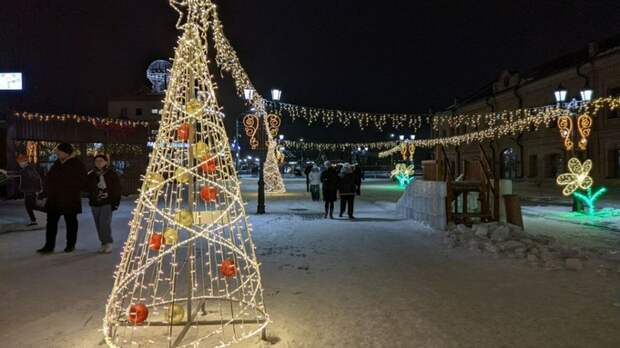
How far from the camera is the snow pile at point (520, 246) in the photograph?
8.54 m

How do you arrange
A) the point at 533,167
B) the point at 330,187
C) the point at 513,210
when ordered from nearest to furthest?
1. the point at 513,210
2. the point at 330,187
3. the point at 533,167

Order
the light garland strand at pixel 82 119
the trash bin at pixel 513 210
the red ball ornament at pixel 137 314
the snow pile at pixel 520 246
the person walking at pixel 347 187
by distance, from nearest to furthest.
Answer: the red ball ornament at pixel 137 314 → the snow pile at pixel 520 246 → the trash bin at pixel 513 210 → the person walking at pixel 347 187 → the light garland strand at pixel 82 119

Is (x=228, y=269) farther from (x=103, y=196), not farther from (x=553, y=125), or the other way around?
(x=553, y=125)

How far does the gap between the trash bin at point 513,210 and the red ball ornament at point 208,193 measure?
932 centimetres

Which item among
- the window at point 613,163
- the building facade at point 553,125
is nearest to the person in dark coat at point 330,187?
the building facade at point 553,125

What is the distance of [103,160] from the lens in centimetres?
977

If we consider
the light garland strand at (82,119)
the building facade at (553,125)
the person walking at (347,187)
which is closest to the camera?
the person walking at (347,187)

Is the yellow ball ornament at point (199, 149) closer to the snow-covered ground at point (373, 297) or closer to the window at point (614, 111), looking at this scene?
the snow-covered ground at point (373, 297)

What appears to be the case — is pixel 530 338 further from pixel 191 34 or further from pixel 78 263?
pixel 78 263

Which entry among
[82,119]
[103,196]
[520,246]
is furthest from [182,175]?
[82,119]

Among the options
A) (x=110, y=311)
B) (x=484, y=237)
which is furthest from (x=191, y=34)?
(x=484, y=237)

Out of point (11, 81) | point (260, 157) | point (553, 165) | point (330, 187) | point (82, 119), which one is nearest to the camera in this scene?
point (330, 187)

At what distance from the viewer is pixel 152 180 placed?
5.00 m

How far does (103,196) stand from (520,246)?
7.32 meters
